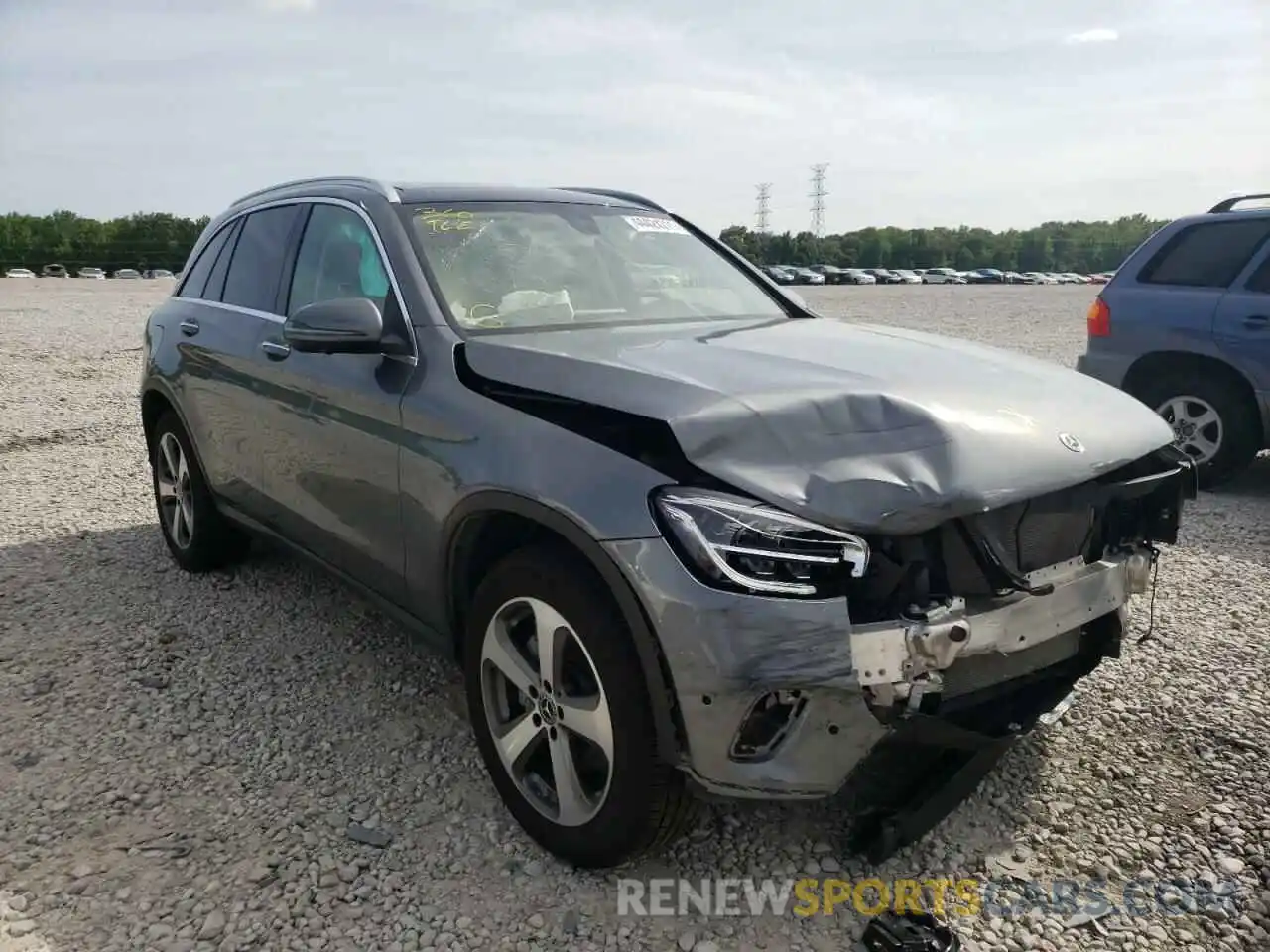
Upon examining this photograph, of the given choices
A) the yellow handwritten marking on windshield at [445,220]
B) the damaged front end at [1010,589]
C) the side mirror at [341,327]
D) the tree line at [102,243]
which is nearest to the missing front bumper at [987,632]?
the damaged front end at [1010,589]

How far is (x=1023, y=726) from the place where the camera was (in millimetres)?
2564

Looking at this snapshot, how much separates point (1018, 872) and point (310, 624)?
10.0ft

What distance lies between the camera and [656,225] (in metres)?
4.24

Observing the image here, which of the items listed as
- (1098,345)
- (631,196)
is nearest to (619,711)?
(631,196)

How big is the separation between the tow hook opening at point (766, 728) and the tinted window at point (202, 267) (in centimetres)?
386

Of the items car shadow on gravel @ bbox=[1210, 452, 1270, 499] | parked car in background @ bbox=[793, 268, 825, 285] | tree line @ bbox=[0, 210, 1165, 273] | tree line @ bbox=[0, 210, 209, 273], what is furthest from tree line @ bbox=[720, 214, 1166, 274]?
car shadow on gravel @ bbox=[1210, 452, 1270, 499]

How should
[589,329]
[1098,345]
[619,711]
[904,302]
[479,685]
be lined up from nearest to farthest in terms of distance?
[619,711]
[479,685]
[589,329]
[1098,345]
[904,302]

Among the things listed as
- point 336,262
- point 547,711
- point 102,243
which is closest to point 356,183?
point 336,262

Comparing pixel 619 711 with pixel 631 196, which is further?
pixel 631 196

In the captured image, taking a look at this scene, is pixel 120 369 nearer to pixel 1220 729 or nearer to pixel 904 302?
pixel 1220 729

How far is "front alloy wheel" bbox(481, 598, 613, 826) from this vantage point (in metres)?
2.54

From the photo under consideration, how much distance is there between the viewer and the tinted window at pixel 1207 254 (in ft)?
20.9

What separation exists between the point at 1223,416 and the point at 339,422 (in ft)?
18.3

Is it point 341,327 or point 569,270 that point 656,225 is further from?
point 341,327
